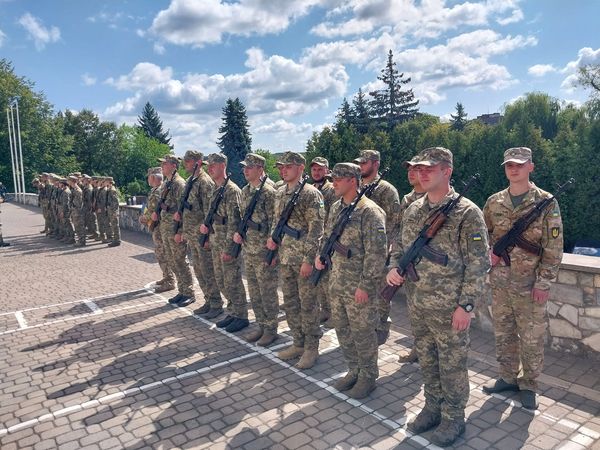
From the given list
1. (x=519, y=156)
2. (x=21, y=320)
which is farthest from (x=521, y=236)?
(x=21, y=320)

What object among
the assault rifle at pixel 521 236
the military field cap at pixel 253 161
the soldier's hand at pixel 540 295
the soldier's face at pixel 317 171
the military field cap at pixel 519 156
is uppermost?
the military field cap at pixel 253 161

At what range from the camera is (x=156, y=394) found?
5074 mm

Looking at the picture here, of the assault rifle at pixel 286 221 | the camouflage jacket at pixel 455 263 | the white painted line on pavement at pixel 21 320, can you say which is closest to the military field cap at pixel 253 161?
the assault rifle at pixel 286 221

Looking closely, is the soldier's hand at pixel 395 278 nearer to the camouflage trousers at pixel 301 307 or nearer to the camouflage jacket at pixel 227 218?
the camouflage trousers at pixel 301 307

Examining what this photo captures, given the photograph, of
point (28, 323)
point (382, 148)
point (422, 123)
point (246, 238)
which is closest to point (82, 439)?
point (246, 238)

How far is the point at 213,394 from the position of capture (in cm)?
500

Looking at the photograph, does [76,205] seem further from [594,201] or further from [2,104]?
[2,104]

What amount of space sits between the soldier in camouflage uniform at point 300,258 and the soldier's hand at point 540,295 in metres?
2.21

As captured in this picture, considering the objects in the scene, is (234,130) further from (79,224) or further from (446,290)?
(446,290)

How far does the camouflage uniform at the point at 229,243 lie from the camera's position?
6668mm

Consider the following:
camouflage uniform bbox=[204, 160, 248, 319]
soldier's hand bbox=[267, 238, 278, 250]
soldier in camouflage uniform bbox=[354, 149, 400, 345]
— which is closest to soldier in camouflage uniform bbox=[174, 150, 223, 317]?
camouflage uniform bbox=[204, 160, 248, 319]

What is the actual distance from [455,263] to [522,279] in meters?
1.09

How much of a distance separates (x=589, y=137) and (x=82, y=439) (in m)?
28.3

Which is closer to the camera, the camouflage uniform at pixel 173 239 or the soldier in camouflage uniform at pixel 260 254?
the soldier in camouflage uniform at pixel 260 254
